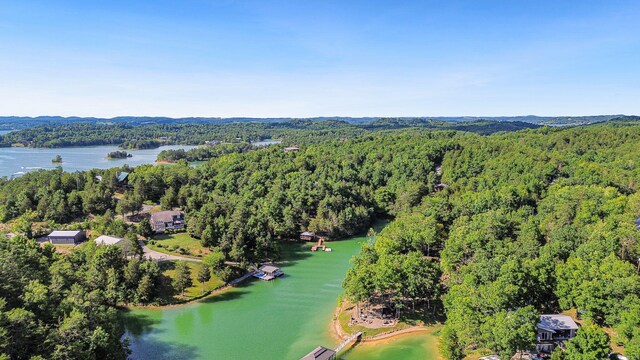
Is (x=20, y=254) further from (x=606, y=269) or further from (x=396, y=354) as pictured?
(x=606, y=269)

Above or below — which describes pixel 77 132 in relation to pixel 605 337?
above

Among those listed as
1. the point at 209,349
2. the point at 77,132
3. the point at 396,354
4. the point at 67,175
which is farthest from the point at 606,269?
the point at 77,132

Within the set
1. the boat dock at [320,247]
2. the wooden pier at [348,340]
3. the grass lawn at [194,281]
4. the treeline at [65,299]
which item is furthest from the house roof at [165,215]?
the wooden pier at [348,340]

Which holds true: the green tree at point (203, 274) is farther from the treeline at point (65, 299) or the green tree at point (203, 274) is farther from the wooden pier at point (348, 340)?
the wooden pier at point (348, 340)

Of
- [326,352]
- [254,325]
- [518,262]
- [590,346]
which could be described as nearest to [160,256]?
[254,325]

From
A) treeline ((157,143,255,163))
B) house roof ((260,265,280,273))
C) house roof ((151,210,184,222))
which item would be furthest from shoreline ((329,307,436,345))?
treeline ((157,143,255,163))

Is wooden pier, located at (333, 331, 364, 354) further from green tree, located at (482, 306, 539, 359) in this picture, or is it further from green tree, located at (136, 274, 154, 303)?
green tree, located at (136, 274, 154, 303)
